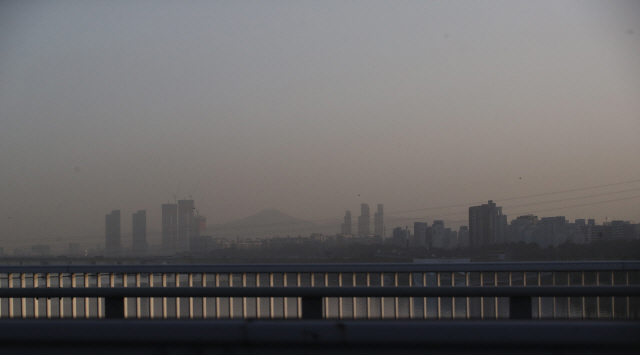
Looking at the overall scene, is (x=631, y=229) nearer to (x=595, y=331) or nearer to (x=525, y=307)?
(x=525, y=307)

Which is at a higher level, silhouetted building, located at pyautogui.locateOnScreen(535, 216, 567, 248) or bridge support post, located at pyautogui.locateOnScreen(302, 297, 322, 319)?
silhouetted building, located at pyautogui.locateOnScreen(535, 216, 567, 248)

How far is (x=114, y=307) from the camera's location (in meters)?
6.22

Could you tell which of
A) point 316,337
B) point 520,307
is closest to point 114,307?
point 316,337

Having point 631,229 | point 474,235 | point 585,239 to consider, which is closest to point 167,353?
point 585,239

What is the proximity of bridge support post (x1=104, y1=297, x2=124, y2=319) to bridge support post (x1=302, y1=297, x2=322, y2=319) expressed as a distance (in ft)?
6.34

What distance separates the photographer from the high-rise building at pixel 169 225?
792 inches

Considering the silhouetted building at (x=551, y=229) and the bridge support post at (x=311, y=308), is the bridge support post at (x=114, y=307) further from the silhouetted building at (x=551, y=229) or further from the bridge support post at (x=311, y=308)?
the silhouetted building at (x=551, y=229)

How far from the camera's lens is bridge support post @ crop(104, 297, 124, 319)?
6199 millimetres

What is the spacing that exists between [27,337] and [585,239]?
12478mm

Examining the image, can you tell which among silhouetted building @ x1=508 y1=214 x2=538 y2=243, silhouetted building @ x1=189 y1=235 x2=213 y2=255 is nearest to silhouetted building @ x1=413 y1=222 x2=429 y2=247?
silhouetted building @ x1=508 y1=214 x2=538 y2=243

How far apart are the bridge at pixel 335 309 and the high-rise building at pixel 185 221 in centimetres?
937

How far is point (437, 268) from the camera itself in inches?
356

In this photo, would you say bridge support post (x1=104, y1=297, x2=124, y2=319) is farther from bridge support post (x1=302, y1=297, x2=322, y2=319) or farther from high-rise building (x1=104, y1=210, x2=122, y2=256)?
high-rise building (x1=104, y1=210, x2=122, y2=256)

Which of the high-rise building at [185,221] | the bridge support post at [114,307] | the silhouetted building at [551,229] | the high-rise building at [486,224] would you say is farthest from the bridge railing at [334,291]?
the high-rise building at [185,221]
